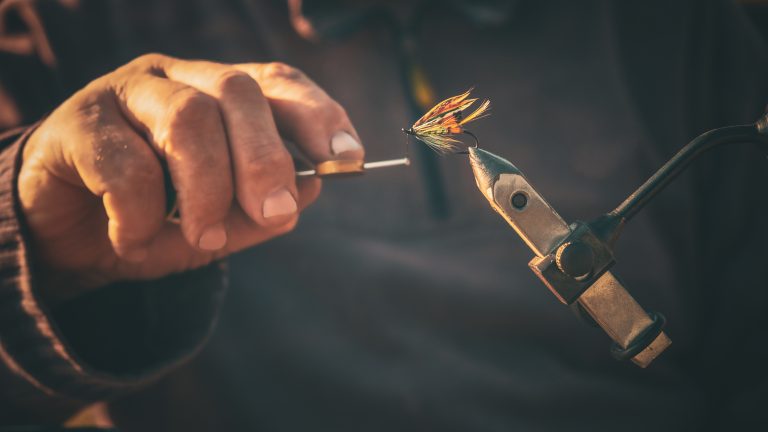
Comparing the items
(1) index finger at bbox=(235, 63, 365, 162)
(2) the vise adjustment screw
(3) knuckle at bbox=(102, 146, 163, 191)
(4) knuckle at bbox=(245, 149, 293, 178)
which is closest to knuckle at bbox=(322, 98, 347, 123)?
(1) index finger at bbox=(235, 63, 365, 162)

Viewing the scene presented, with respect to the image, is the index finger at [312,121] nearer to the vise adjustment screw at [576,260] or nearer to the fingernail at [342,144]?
the fingernail at [342,144]

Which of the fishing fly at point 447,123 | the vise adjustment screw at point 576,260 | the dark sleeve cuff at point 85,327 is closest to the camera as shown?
the vise adjustment screw at point 576,260

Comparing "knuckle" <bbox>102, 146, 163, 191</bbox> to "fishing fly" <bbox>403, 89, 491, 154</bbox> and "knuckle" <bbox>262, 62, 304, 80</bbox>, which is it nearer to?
"knuckle" <bbox>262, 62, 304, 80</bbox>

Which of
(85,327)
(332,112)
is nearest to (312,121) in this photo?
(332,112)

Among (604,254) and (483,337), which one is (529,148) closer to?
(483,337)

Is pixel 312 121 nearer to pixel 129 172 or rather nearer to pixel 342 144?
pixel 342 144

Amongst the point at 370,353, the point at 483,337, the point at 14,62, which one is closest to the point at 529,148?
the point at 483,337

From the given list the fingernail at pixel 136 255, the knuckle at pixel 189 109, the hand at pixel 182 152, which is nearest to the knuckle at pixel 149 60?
the hand at pixel 182 152
